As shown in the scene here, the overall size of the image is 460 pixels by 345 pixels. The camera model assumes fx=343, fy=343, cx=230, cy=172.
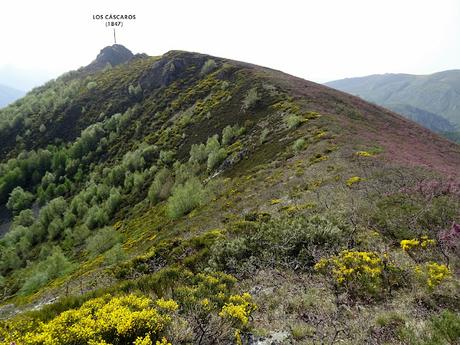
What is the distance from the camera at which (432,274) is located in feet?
34.0

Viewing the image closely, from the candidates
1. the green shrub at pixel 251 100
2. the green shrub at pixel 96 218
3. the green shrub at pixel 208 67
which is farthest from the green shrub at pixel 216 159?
the green shrub at pixel 208 67

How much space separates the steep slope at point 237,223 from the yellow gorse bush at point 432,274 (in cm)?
5

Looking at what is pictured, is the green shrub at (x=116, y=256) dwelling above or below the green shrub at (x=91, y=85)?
below

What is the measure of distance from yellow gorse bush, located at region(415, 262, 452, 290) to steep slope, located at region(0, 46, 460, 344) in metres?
0.05

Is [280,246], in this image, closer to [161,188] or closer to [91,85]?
[161,188]

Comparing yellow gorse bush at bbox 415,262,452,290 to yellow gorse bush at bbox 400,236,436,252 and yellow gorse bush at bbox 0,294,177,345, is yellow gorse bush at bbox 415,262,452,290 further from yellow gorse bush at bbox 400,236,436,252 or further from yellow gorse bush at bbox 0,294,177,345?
yellow gorse bush at bbox 0,294,177,345

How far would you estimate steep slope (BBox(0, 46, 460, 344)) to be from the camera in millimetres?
8836

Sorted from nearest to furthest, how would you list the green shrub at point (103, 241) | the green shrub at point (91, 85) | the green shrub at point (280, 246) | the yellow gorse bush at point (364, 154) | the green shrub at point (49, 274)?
the green shrub at point (280, 246), the yellow gorse bush at point (364, 154), the green shrub at point (49, 274), the green shrub at point (103, 241), the green shrub at point (91, 85)

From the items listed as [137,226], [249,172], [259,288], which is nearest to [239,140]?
[249,172]

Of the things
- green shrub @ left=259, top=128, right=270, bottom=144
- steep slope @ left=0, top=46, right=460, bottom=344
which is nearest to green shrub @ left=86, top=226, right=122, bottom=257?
steep slope @ left=0, top=46, right=460, bottom=344

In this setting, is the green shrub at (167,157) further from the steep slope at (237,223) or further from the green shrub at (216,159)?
the green shrub at (216,159)

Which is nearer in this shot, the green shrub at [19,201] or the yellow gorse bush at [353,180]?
the yellow gorse bush at [353,180]

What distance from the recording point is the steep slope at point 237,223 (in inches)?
348

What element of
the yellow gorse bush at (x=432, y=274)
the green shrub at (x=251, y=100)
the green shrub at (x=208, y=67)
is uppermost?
the green shrub at (x=208, y=67)
